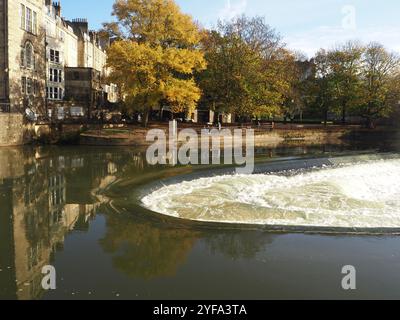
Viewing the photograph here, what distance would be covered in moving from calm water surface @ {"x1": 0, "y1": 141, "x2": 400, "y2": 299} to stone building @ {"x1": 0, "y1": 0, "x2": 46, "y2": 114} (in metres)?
24.8

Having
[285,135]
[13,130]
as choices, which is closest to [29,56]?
[13,130]

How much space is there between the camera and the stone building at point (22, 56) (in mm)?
38469

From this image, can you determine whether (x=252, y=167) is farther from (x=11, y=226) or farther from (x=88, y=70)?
(x=88, y=70)

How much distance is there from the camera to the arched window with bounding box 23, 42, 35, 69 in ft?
138

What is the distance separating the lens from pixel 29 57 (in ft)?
140

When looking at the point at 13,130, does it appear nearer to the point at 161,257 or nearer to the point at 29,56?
the point at 29,56

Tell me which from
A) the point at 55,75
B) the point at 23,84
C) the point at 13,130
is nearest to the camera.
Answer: the point at 13,130

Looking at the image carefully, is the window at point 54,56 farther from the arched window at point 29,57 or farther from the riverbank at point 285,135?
the riverbank at point 285,135

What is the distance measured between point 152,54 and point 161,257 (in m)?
30.8

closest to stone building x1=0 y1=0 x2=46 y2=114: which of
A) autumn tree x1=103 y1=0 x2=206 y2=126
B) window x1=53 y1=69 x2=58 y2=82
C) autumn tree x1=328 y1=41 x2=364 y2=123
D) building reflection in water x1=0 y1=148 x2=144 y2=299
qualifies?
window x1=53 y1=69 x2=58 y2=82

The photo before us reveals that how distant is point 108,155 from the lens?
3350 centimetres

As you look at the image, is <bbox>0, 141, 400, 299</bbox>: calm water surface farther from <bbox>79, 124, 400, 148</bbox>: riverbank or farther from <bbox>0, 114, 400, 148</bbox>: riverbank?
<bbox>79, 124, 400, 148</bbox>: riverbank

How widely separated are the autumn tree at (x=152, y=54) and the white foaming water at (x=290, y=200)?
19736 mm
